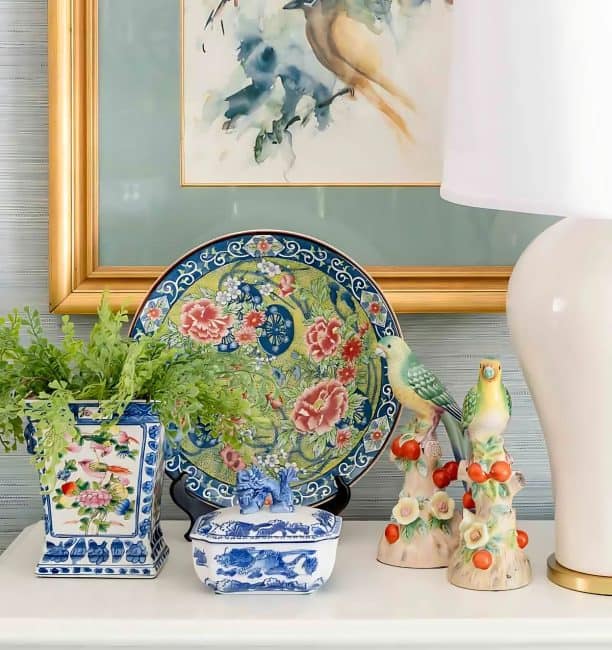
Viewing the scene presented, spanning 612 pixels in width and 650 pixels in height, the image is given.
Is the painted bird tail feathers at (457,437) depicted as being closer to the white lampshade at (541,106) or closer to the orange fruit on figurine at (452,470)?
the orange fruit on figurine at (452,470)

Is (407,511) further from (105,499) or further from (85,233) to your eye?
(85,233)

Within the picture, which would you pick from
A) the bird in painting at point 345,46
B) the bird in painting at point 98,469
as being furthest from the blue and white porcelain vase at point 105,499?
the bird in painting at point 345,46

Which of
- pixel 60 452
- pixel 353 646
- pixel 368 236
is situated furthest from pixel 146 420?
pixel 368 236

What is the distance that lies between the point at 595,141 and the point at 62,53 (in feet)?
2.22

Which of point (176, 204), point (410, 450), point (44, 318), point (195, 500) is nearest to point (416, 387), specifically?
point (410, 450)

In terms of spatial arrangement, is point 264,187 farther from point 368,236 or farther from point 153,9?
point 153,9

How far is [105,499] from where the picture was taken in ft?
2.81

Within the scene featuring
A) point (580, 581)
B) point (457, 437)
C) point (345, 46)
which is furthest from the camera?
point (345, 46)

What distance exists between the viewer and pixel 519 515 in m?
1.14

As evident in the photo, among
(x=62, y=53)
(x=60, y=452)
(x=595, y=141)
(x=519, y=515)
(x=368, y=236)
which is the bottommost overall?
(x=519, y=515)

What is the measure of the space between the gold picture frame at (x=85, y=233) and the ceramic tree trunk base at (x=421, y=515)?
0.75 ft

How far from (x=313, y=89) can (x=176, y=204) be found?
0.74 feet

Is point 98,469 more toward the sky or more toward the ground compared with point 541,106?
more toward the ground

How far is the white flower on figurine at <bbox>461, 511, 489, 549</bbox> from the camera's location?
84 centimetres
